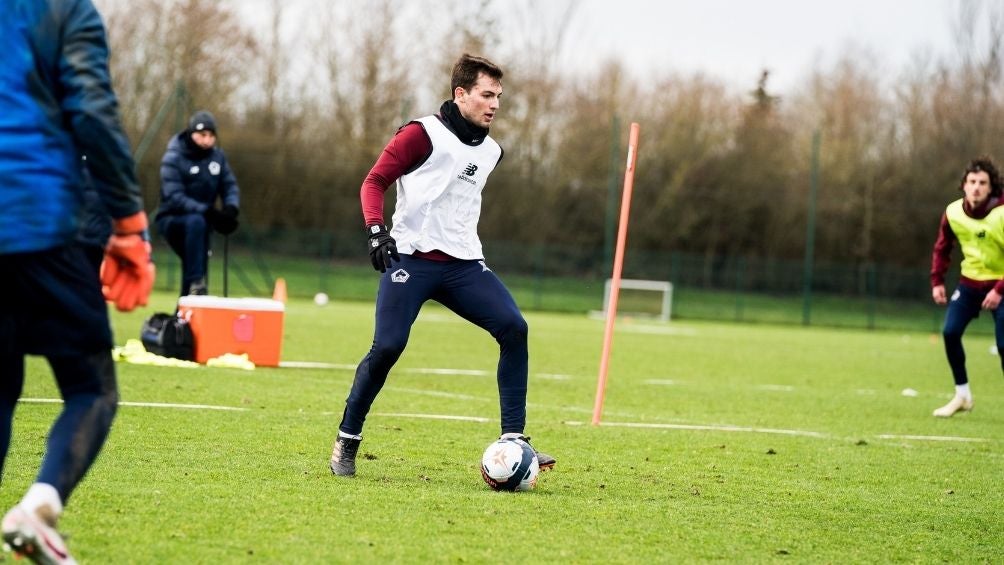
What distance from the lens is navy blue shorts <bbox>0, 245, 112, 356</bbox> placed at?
3617 millimetres

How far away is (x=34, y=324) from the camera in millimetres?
3674

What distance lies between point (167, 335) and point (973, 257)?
6864mm

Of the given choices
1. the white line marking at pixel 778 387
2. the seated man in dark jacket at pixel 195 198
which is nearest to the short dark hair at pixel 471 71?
the seated man in dark jacket at pixel 195 198

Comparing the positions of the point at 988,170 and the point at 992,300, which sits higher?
the point at 988,170

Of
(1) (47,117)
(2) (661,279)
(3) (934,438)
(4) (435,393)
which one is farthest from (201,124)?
(2) (661,279)

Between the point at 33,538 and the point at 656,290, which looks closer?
the point at 33,538

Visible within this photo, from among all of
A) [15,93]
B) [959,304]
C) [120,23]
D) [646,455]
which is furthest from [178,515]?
[120,23]

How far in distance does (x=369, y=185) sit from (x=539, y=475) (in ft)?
5.63

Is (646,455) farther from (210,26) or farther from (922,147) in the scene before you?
(922,147)

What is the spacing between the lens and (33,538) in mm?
3416

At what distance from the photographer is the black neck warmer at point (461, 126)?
620cm

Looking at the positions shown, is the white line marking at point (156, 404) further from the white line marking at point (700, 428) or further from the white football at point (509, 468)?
the white football at point (509, 468)

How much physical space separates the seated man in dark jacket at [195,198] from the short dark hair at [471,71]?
6.31 m

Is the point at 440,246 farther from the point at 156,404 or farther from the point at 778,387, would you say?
the point at 778,387
